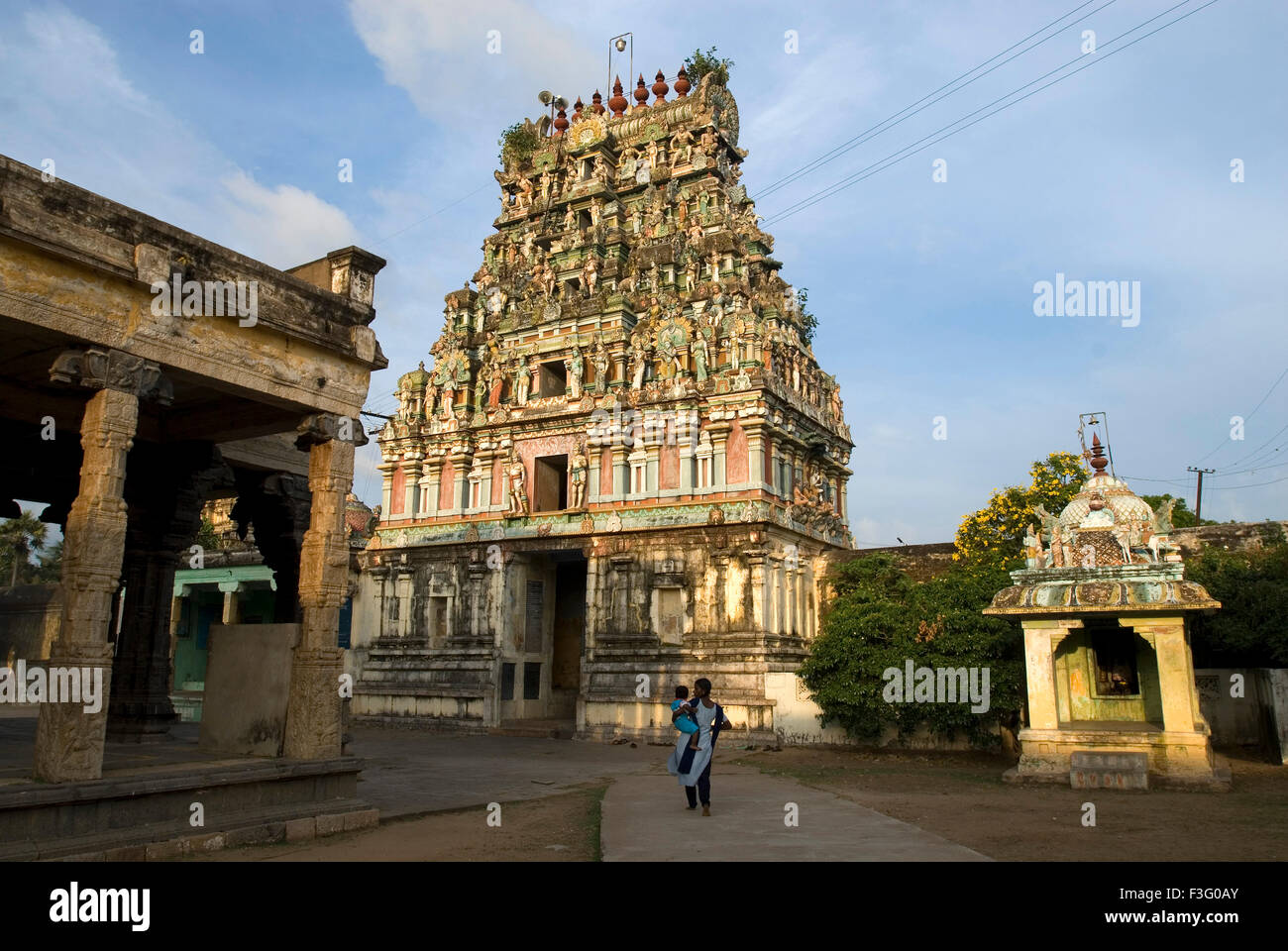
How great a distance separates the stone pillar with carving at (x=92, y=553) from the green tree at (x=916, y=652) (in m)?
15.5

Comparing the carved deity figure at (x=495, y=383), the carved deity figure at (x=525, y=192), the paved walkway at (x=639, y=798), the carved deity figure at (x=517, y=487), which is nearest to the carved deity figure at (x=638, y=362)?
the carved deity figure at (x=517, y=487)

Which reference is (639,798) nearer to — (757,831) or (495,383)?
(757,831)

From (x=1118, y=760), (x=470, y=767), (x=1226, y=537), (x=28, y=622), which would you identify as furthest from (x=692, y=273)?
(x=28, y=622)

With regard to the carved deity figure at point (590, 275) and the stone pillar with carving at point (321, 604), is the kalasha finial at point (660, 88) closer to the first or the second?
the carved deity figure at point (590, 275)

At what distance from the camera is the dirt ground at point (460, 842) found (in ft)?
26.2

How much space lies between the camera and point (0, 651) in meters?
36.8

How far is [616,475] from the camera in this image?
24.5m

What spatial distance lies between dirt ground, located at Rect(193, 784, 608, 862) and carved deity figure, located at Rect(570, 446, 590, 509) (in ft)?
46.7

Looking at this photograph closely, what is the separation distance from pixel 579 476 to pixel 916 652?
1026 centimetres

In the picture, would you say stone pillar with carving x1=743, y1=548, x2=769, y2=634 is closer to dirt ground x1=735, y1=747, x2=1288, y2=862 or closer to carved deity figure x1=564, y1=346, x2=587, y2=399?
dirt ground x1=735, y1=747, x2=1288, y2=862

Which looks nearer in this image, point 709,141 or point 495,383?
point 495,383

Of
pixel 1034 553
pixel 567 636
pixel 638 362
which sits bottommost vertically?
pixel 567 636

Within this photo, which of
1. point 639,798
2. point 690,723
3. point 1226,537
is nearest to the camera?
point 690,723
